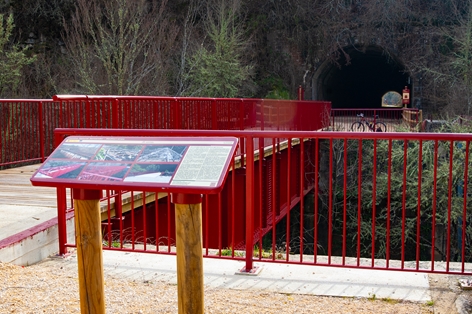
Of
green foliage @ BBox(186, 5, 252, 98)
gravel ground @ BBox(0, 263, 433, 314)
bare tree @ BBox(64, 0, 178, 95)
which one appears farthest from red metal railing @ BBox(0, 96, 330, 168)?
green foliage @ BBox(186, 5, 252, 98)

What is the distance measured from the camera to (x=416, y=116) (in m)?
26.6

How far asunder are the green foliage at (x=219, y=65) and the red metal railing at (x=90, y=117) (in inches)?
503

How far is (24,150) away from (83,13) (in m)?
15.2

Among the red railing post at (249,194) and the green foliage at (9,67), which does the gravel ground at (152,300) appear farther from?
the green foliage at (9,67)

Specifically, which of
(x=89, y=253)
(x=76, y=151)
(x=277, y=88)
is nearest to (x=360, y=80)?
(x=277, y=88)

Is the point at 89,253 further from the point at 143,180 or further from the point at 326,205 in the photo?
the point at 326,205

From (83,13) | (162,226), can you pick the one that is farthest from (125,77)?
(162,226)

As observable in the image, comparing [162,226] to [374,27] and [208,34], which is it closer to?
[208,34]

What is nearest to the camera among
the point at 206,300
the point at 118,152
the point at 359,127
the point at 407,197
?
the point at 118,152

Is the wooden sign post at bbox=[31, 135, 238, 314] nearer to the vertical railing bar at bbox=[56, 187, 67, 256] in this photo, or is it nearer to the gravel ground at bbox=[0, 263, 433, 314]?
the gravel ground at bbox=[0, 263, 433, 314]

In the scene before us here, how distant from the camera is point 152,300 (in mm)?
4770

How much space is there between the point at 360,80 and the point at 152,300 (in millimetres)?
41076

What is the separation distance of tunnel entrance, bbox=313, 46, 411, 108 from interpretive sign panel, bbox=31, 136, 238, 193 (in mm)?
31923

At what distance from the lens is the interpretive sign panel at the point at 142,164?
3338 mm
